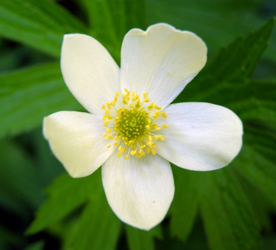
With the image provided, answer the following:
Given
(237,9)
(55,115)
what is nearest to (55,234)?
(55,115)

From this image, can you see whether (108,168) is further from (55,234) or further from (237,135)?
(55,234)

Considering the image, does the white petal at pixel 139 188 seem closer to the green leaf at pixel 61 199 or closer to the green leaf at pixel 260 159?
the green leaf at pixel 61 199

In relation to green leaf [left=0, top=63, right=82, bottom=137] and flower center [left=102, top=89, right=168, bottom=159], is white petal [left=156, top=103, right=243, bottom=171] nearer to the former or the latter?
flower center [left=102, top=89, right=168, bottom=159]

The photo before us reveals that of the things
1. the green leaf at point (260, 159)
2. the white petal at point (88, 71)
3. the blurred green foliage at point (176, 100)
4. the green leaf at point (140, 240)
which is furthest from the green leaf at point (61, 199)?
the green leaf at point (260, 159)

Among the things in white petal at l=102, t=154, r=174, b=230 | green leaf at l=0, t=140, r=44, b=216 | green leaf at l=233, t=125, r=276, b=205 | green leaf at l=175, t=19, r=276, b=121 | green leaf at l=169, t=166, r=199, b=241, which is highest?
green leaf at l=175, t=19, r=276, b=121

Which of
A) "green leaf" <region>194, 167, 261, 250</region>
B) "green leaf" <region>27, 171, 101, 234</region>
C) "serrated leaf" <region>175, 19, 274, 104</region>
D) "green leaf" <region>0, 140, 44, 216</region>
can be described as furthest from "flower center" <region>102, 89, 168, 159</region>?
"green leaf" <region>0, 140, 44, 216</region>

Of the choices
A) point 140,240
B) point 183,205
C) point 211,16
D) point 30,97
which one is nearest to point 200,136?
point 183,205
